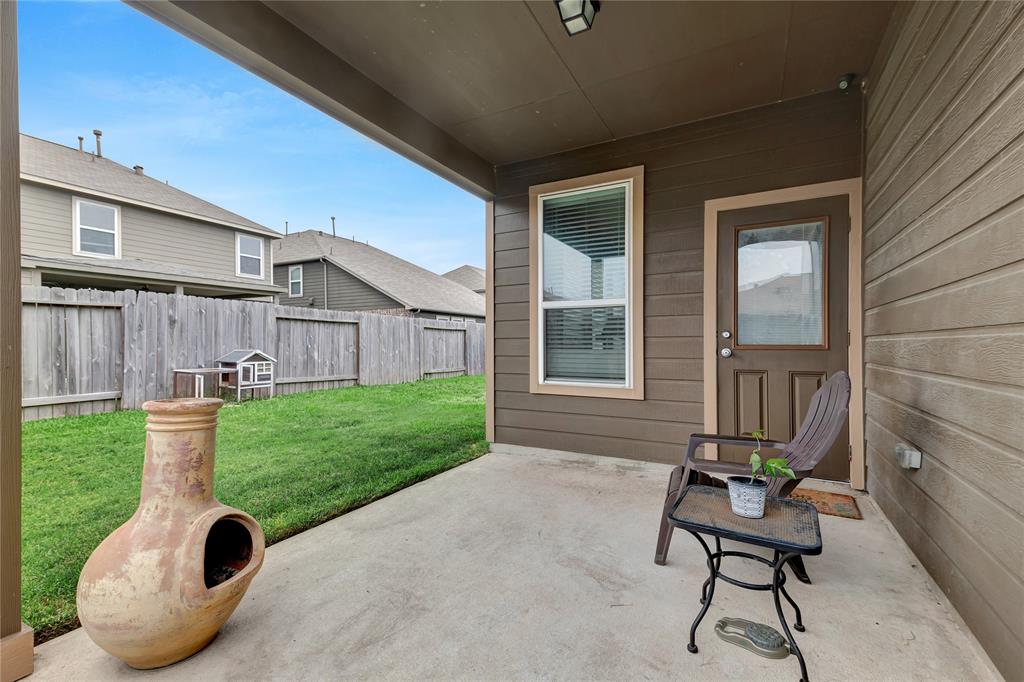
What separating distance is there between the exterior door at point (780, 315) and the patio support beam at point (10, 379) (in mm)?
3560

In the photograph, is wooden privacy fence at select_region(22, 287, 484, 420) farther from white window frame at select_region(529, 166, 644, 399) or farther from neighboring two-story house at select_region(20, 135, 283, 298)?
white window frame at select_region(529, 166, 644, 399)

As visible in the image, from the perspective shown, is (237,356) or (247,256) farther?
(247,256)

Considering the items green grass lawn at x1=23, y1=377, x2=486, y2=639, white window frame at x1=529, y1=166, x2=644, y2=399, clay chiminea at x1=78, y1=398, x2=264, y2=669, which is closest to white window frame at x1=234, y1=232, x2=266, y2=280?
green grass lawn at x1=23, y1=377, x2=486, y2=639

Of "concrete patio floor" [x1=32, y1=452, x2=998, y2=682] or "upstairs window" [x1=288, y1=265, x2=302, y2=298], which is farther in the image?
"upstairs window" [x1=288, y1=265, x2=302, y2=298]

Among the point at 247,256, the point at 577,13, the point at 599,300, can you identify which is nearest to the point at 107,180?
the point at 247,256

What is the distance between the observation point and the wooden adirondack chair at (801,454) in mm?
1779

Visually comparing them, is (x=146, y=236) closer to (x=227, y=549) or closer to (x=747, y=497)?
(x=227, y=549)

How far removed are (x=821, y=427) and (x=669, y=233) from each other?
1.89 m

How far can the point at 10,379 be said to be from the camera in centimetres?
124

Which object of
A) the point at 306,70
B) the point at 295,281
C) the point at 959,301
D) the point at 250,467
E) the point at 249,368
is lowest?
the point at 250,467

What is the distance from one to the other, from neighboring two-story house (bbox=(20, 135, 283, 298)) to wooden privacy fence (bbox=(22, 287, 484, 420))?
2332 mm

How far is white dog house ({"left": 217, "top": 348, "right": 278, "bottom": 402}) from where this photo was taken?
19.6ft

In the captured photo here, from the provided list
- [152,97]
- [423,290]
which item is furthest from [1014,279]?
[423,290]

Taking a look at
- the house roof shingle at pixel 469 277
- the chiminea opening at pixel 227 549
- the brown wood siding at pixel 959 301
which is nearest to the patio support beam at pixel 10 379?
the chiminea opening at pixel 227 549
